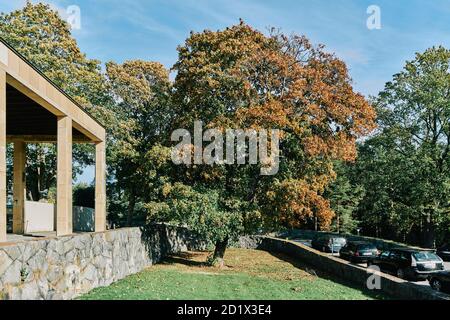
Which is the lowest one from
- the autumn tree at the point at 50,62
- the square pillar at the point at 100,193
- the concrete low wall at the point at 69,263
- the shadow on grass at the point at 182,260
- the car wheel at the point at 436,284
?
the shadow on grass at the point at 182,260

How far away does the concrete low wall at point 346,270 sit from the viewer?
15086mm

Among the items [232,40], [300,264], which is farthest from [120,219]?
[232,40]

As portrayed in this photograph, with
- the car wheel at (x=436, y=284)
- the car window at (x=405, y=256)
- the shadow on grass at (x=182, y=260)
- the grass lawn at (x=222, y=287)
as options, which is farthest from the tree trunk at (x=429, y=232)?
the car wheel at (x=436, y=284)

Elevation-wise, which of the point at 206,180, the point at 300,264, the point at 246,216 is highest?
the point at 206,180

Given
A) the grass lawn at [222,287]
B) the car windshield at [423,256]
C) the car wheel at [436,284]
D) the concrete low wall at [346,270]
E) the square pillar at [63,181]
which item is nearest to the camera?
the grass lawn at [222,287]

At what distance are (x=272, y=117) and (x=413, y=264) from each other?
368 inches

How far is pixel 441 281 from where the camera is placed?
1834cm

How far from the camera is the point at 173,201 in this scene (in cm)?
2402

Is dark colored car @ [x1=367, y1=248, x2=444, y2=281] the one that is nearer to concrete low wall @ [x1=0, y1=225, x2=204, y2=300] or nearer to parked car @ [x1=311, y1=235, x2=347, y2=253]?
concrete low wall @ [x1=0, y1=225, x2=204, y2=300]

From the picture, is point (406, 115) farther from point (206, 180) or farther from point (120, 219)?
point (120, 219)

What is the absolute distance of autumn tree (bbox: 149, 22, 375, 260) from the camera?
23.5 m

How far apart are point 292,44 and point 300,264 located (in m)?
12.9

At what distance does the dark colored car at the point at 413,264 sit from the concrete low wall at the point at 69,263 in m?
12.1

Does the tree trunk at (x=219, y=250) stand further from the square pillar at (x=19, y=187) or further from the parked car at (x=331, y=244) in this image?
the parked car at (x=331, y=244)
